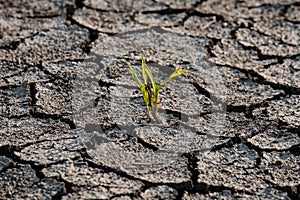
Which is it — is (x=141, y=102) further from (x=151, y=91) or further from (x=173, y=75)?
(x=173, y=75)

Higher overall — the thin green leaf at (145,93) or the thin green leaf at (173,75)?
→ the thin green leaf at (173,75)

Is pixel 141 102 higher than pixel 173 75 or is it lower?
lower

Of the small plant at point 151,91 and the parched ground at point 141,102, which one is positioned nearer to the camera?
the parched ground at point 141,102

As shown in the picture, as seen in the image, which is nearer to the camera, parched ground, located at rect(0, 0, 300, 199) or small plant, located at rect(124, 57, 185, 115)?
parched ground, located at rect(0, 0, 300, 199)

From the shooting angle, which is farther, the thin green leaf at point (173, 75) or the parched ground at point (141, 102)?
the thin green leaf at point (173, 75)

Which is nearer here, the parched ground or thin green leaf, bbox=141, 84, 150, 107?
the parched ground

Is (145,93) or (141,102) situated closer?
(145,93)

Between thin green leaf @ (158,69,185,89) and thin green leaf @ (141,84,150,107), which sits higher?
thin green leaf @ (158,69,185,89)

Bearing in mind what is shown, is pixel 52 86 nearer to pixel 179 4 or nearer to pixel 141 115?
pixel 141 115

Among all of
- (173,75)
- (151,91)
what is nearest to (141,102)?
(151,91)
